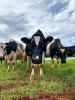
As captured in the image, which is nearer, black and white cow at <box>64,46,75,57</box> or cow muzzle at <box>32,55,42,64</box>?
cow muzzle at <box>32,55,42,64</box>

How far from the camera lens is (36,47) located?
70.0ft

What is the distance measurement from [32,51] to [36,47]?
1.17 ft

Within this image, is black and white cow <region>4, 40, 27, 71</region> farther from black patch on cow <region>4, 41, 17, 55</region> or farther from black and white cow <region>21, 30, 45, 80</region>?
black and white cow <region>21, 30, 45, 80</region>

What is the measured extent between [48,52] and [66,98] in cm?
2104

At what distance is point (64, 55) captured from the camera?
3559 centimetres

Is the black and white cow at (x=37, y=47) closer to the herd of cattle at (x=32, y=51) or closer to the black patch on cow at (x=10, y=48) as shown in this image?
the herd of cattle at (x=32, y=51)

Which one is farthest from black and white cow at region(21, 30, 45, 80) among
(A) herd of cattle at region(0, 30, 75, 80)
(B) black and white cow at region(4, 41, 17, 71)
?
(B) black and white cow at region(4, 41, 17, 71)

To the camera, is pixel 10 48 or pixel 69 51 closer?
pixel 10 48

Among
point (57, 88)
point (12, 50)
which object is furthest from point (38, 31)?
point (57, 88)

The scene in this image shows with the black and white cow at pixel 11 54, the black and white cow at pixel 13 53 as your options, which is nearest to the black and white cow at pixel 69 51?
the black and white cow at pixel 13 53

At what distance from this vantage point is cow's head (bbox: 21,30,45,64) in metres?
20.5

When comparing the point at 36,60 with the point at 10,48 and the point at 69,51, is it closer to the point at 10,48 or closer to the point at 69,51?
the point at 10,48

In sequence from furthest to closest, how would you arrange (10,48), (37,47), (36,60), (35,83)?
(10,48), (37,47), (36,60), (35,83)

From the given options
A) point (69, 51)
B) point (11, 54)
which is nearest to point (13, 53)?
point (11, 54)
